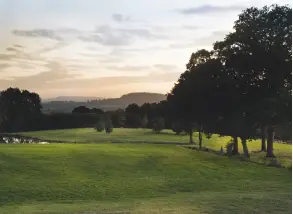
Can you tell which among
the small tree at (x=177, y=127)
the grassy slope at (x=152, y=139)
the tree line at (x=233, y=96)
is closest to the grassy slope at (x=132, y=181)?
the grassy slope at (x=152, y=139)

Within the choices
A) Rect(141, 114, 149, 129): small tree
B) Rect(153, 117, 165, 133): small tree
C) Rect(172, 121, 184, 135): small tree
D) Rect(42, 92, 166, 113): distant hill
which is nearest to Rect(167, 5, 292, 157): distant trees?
Rect(153, 117, 165, 133): small tree

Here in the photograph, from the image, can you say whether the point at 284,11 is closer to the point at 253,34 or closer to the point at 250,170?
the point at 253,34

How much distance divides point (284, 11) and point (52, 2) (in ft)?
14.2

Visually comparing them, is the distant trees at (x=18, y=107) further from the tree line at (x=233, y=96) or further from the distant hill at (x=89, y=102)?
the distant hill at (x=89, y=102)

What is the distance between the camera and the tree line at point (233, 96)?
6641mm

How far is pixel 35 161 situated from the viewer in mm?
8539

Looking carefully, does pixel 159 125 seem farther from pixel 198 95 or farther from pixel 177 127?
pixel 198 95

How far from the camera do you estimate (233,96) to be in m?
9.99

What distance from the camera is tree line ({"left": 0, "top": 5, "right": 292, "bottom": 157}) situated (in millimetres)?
6641

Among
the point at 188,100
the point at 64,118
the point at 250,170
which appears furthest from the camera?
the point at 188,100

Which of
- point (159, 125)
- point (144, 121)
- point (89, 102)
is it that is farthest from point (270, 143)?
point (89, 102)

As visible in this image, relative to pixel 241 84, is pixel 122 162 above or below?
below

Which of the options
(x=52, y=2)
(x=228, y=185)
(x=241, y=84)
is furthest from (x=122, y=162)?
(x=52, y=2)

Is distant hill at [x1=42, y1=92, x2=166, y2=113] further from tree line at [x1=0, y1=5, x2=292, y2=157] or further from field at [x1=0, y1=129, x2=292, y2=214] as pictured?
field at [x1=0, y1=129, x2=292, y2=214]
